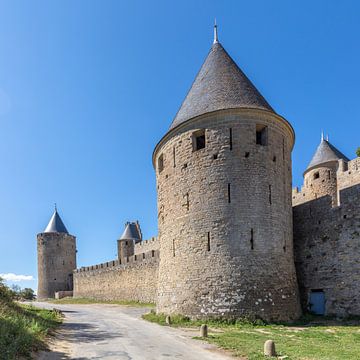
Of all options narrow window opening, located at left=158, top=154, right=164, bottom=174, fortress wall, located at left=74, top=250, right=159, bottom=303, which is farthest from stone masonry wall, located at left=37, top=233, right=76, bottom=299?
narrow window opening, located at left=158, top=154, right=164, bottom=174

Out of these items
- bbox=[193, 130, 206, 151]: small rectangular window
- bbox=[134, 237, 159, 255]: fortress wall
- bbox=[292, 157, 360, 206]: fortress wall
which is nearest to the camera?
bbox=[193, 130, 206, 151]: small rectangular window

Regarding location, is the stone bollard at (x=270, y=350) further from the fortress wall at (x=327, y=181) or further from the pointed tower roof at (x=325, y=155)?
the pointed tower roof at (x=325, y=155)

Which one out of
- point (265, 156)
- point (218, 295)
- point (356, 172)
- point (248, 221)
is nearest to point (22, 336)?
point (218, 295)

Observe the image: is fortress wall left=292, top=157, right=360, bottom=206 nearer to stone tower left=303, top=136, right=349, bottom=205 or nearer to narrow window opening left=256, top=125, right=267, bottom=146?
stone tower left=303, top=136, right=349, bottom=205

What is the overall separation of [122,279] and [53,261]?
62.7 feet

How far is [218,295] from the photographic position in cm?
1336

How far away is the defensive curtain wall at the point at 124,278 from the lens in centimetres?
2545

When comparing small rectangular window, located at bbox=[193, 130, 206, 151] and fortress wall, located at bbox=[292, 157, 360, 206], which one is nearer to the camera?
small rectangular window, located at bbox=[193, 130, 206, 151]

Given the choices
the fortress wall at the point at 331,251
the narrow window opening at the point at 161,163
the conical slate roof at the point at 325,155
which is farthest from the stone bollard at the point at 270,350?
the conical slate roof at the point at 325,155

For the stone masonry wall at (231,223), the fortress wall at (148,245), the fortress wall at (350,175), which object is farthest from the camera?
the fortress wall at (148,245)

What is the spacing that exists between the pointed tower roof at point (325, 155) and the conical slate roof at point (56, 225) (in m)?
31.9

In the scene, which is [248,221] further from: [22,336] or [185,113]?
[22,336]

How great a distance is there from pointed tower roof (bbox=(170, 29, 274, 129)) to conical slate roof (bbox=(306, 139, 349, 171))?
1186cm

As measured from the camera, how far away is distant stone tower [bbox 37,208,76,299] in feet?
146
